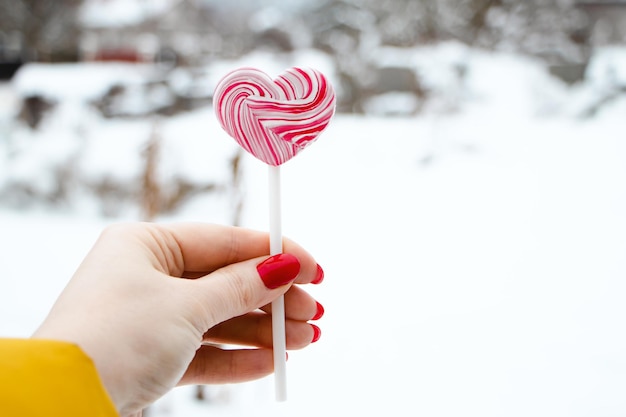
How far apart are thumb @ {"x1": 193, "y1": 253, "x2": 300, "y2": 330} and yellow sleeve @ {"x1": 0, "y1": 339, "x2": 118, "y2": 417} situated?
0.15 m

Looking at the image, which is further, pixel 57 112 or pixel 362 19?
pixel 57 112

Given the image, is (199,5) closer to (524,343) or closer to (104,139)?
(104,139)

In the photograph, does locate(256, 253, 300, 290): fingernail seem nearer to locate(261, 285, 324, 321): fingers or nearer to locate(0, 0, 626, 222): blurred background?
locate(261, 285, 324, 321): fingers

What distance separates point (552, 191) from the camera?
170 centimetres

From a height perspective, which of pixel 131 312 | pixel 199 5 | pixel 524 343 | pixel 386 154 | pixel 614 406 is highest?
pixel 199 5

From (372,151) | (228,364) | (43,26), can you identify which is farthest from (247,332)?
(43,26)

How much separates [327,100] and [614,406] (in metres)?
1.01

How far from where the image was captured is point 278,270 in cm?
70

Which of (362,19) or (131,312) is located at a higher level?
(362,19)

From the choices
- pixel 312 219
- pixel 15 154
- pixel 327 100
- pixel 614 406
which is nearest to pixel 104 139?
pixel 15 154

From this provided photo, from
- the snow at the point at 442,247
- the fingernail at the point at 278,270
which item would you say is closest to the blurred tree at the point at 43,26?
the snow at the point at 442,247

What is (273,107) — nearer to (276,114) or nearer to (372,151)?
(276,114)

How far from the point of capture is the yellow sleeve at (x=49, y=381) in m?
0.50

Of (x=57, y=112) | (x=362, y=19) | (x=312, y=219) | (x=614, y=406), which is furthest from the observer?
(x=57, y=112)
